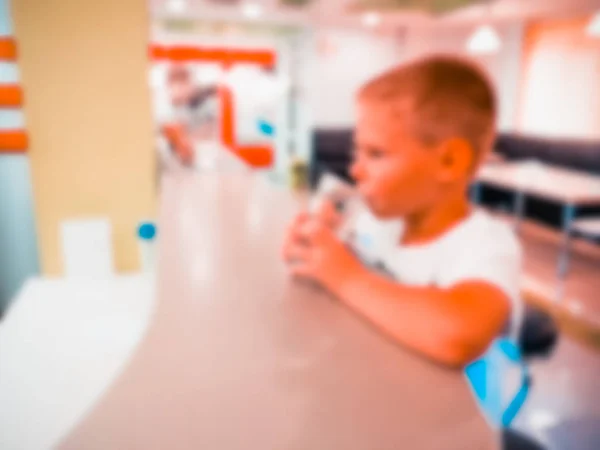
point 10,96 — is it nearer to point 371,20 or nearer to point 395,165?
point 395,165

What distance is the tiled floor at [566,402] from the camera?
1.35 metres

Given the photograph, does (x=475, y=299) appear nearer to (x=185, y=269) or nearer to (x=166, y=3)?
(x=185, y=269)

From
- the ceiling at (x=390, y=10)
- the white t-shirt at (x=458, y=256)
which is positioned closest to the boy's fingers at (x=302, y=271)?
the white t-shirt at (x=458, y=256)

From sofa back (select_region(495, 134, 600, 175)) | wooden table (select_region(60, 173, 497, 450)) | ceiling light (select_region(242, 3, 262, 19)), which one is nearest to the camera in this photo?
wooden table (select_region(60, 173, 497, 450))

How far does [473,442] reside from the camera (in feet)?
0.94

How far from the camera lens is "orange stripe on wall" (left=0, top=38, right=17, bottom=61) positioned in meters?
0.56

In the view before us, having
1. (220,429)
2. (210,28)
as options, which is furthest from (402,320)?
(210,28)

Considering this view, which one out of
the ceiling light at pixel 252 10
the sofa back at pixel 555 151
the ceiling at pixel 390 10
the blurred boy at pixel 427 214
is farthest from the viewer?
the ceiling light at pixel 252 10

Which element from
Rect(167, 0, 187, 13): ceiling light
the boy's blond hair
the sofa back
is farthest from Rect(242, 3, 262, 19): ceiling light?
the boy's blond hair

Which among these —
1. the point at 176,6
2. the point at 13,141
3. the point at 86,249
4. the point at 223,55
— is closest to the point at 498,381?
the point at 86,249

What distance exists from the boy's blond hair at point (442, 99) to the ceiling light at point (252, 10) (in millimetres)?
3838

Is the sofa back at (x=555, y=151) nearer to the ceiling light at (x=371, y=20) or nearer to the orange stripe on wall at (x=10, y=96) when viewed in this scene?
the ceiling light at (x=371, y=20)

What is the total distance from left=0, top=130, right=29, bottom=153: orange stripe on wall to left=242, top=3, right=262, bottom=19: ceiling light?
3.69 metres

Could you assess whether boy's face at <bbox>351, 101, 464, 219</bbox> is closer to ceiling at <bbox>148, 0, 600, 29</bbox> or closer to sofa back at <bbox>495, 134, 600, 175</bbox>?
sofa back at <bbox>495, 134, 600, 175</bbox>
